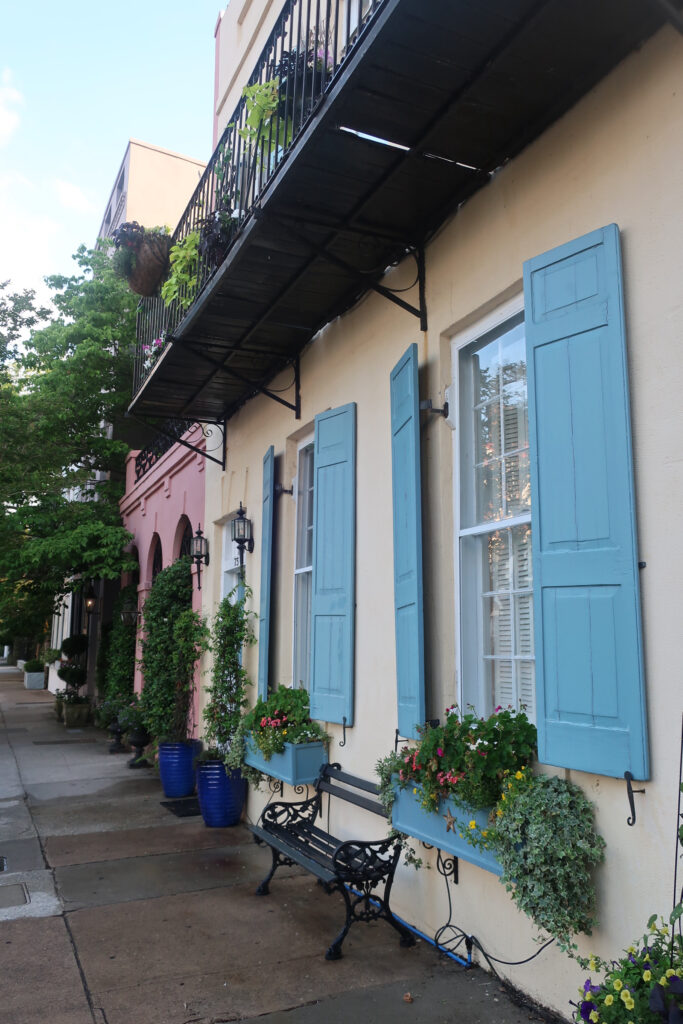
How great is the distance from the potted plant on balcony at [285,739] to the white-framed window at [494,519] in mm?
1807

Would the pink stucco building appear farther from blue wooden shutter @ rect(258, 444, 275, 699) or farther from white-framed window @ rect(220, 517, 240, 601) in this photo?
blue wooden shutter @ rect(258, 444, 275, 699)

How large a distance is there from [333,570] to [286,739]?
1264 mm

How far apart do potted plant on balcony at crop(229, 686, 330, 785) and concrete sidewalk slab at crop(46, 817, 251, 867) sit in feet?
2.48

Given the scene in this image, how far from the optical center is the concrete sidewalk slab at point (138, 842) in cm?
609

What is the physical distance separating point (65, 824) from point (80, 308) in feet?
41.7

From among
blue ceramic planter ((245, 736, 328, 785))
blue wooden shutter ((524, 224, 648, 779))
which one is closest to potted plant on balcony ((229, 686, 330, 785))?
blue ceramic planter ((245, 736, 328, 785))

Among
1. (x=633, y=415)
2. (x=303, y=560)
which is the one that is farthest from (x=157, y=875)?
(x=633, y=415)

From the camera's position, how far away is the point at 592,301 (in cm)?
314

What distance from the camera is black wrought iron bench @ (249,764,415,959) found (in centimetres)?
403

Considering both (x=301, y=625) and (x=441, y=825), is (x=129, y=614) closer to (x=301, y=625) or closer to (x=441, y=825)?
(x=301, y=625)

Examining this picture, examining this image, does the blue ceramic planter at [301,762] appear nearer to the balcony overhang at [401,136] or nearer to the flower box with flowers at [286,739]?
the flower box with flowers at [286,739]

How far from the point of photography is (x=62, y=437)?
1593cm

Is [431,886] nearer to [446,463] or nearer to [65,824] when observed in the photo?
[446,463]

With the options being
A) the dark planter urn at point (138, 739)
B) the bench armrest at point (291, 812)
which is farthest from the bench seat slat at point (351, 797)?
the dark planter urn at point (138, 739)
